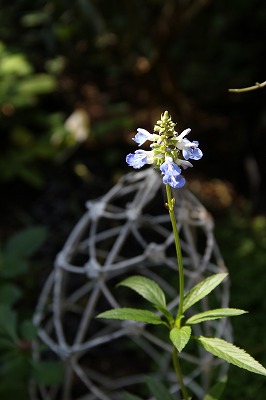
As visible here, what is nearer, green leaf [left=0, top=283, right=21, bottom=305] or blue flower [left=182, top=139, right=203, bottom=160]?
blue flower [left=182, top=139, right=203, bottom=160]

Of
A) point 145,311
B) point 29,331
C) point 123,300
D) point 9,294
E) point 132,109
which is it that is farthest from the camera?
point 132,109

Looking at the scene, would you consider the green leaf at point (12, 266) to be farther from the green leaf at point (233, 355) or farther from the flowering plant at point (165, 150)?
the flowering plant at point (165, 150)

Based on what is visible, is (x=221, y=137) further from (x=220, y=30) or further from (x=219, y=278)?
(x=219, y=278)

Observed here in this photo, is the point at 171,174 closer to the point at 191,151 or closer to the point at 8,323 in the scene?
the point at 191,151

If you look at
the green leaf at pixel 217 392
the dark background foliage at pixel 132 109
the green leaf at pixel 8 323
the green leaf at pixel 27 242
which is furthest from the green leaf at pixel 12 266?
the green leaf at pixel 217 392

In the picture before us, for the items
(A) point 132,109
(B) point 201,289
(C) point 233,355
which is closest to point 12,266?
(B) point 201,289

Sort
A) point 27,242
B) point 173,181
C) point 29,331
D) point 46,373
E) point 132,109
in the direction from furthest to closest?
point 132,109, point 27,242, point 46,373, point 29,331, point 173,181

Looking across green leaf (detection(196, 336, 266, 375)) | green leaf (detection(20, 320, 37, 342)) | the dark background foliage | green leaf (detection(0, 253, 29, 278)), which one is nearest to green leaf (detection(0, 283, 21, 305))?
green leaf (detection(0, 253, 29, 278))

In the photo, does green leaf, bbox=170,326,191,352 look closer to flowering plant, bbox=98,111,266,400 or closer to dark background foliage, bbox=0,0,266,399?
flowering plant, bbox=98,111,266,400
